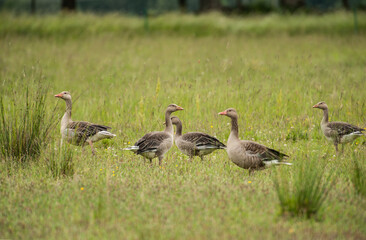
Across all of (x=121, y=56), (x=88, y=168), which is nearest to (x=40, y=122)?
(x=88, y=168)

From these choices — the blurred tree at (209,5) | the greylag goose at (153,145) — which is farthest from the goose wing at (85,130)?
the blurred tree at (209,5)

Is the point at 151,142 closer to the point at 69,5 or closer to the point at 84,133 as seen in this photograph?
the point at 84,133

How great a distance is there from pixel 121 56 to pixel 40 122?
11698 millimetres

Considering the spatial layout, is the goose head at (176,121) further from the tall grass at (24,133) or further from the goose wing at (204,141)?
the tall grass at (24,133)

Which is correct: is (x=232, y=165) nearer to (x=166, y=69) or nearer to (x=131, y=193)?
(x=131, y=193)

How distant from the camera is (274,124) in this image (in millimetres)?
10969

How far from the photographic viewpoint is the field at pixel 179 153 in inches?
222

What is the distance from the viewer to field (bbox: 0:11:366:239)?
222 inches

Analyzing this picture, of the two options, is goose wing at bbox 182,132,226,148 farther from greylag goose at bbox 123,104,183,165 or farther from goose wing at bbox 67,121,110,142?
goose wing at bbox 67,121,110,142

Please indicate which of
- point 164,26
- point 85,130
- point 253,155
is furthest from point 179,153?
point 164,26

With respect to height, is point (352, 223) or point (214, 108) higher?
point (214, 108)

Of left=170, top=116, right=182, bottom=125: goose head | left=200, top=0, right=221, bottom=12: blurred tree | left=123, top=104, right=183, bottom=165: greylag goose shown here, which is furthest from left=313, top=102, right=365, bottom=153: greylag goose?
left=200, top=0, right=221, bottom=12: blurred tree

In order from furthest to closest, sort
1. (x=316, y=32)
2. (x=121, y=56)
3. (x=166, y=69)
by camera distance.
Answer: (x=316, y=32) → (x=121, y=56) → (x=166, y=69)

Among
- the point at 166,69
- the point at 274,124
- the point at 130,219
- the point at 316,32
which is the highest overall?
→ the point at 316,32
